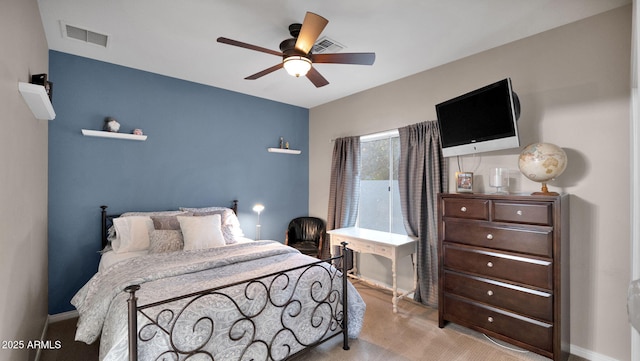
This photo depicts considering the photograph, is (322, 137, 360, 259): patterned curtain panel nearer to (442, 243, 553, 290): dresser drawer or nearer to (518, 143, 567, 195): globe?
(442, 243, 553, 290): dresser drawer

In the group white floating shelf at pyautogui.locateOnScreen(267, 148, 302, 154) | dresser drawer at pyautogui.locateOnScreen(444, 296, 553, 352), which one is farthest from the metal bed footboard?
white floating shelf at pyautogui.locateOnScreen(267, 148, 302, 154)

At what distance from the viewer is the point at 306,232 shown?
15.4 feet

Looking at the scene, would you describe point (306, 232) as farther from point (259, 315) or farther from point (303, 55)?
point (303, 55)

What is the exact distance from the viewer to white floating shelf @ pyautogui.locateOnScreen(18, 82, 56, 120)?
1.71 m

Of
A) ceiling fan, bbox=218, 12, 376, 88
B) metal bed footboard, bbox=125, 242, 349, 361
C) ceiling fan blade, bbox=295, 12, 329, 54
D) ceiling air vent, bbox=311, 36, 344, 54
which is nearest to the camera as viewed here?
metal bed footboard, bbox=125, 242, 349, 361

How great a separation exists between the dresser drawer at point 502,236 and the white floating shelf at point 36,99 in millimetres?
3322

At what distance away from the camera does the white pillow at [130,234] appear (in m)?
2.98

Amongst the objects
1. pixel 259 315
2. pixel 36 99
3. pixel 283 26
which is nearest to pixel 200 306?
pixel 259 315

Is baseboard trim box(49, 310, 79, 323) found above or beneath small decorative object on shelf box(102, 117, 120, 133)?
beneath

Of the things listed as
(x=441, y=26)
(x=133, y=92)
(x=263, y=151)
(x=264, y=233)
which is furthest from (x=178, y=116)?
(x=441, y=26)

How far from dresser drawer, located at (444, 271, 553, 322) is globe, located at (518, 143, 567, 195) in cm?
84

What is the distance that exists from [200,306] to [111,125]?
2488 millimetres

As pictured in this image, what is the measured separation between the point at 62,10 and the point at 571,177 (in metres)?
4.45

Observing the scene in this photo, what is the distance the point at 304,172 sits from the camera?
509 cm
